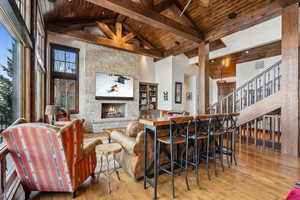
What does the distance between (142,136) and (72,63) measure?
5334mm

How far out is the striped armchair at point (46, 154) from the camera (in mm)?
1567

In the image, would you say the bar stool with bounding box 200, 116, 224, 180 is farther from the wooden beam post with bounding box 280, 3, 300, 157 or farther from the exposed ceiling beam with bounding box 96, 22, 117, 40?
the exposed ceiling beam with bounding box 96, 22, 117, 40

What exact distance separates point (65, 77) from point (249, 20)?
6.70 metres

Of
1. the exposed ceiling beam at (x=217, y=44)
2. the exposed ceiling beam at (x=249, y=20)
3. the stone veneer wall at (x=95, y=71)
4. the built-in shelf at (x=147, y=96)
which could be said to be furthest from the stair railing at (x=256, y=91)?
the stone veneer wall at (x=95, y=71)

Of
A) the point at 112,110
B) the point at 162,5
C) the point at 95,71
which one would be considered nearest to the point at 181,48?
the point at 162,5

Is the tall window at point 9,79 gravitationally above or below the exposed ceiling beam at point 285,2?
below

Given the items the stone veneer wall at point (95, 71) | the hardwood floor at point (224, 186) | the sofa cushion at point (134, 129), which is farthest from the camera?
the stone veneer wall at point (95, 71)

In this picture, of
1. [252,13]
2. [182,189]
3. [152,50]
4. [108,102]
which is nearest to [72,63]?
[108,102]

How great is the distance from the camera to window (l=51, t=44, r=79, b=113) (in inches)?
218

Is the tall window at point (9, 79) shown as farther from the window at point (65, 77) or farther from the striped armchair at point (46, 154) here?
the window at point (65, 77)

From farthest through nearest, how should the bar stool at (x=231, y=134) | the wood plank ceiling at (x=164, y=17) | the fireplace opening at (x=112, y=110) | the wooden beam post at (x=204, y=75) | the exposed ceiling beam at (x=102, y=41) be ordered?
the fireplace opening at (x=112, y=110) < the wooden beam post at (x=204, y=75) < the exposed ceiling beam at (x=102, y=41) < the wood plank ceiling at (x=164, y=17) < the bar stool at (x=231, y=134)

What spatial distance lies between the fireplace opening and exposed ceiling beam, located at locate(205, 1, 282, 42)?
4.91 metres

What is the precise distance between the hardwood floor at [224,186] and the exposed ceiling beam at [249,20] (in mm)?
3685

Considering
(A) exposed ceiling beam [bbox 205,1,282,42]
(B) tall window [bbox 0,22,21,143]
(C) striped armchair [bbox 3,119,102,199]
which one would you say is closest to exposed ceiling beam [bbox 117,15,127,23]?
(A) exposed ceiling beam [bbox 205,1,282,42]
